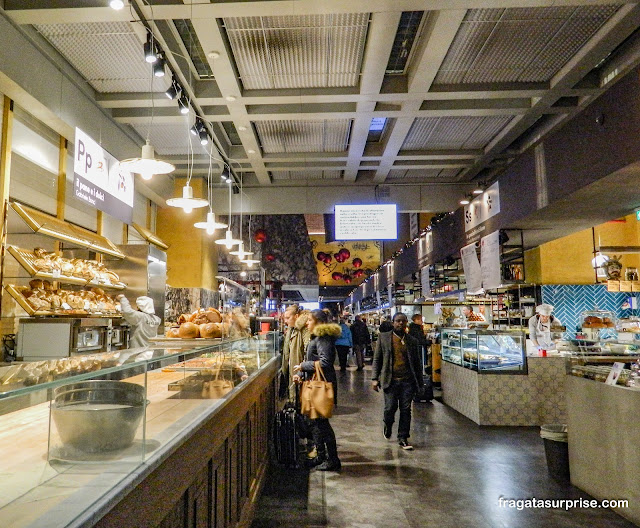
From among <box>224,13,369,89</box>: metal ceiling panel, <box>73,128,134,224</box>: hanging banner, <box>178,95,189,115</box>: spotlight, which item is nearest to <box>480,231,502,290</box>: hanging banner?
<box>224,13,369,89</box>: metal ceiling panel

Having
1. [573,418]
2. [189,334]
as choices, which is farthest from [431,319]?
[189,334]

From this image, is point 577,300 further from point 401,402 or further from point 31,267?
point 31,267

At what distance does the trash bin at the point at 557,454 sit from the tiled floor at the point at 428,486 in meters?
0.12

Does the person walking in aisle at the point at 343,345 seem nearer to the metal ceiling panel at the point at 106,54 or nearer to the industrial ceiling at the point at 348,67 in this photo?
the industrial ceiling at the point at 348,67

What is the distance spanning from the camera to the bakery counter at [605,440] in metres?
3.61

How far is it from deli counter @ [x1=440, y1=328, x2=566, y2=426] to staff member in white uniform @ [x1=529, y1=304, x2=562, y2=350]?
81 centimetres

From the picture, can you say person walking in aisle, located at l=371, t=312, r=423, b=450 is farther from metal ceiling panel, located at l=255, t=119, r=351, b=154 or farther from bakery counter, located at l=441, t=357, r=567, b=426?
metal ceiling panel, located at l=255, t=119, r=351, b=154

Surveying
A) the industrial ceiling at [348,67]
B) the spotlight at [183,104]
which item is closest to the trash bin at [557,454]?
the industrial ceiling at [348,67]

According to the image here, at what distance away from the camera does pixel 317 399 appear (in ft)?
16.1

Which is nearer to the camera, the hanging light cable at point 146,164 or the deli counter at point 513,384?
the hanging light cable at point 146,164

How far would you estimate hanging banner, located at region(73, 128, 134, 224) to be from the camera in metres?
5.82

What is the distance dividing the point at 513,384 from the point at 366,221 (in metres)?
5.13

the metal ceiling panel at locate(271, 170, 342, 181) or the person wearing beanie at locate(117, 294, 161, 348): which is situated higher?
the metal ceiling panel at locate(271, 170, 342, 181)

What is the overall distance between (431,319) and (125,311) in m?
14.3
